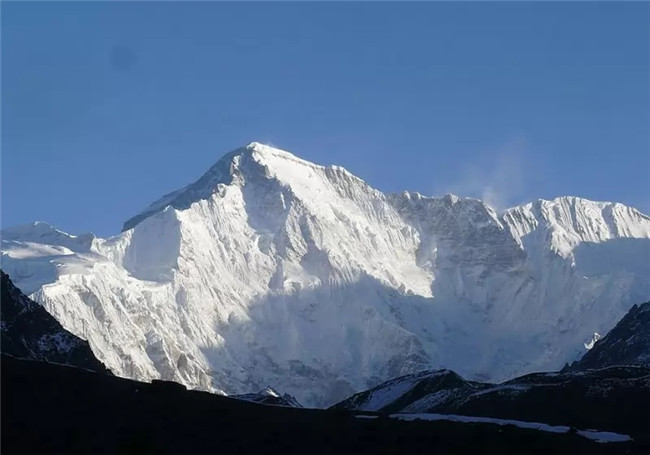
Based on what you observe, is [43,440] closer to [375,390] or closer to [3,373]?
[3,373]

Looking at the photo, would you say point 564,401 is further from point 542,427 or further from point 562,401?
point 542,427

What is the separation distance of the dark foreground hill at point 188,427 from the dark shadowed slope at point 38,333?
6207cm

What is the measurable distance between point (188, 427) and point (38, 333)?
278 ft

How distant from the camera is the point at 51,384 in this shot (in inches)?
4141

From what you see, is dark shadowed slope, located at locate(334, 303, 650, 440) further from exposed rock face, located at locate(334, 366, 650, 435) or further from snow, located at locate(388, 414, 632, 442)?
snow, located at locate(388, 414, 632, 442)

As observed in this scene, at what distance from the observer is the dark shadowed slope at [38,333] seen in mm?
171000

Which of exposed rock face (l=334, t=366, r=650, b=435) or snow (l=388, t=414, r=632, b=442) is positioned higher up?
exposed rock face (l=334, t=366, r=650, b=435)

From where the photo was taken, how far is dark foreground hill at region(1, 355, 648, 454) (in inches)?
3617

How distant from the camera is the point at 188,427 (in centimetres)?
9731

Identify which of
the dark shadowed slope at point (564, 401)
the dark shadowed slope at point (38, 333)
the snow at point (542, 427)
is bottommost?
the snow at point (542, 427)

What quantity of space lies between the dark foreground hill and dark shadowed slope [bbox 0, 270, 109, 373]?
62.1 m

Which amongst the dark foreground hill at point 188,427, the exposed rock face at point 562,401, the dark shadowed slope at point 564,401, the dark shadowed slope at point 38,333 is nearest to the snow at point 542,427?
the dark foreground hill at point 188,427

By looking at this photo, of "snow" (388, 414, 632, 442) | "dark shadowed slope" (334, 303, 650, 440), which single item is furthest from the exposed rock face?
"snow" (388, 414, 632, 442)

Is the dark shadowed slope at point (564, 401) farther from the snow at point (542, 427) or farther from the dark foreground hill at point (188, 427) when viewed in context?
the dark foreground hill at point (188, 427)
